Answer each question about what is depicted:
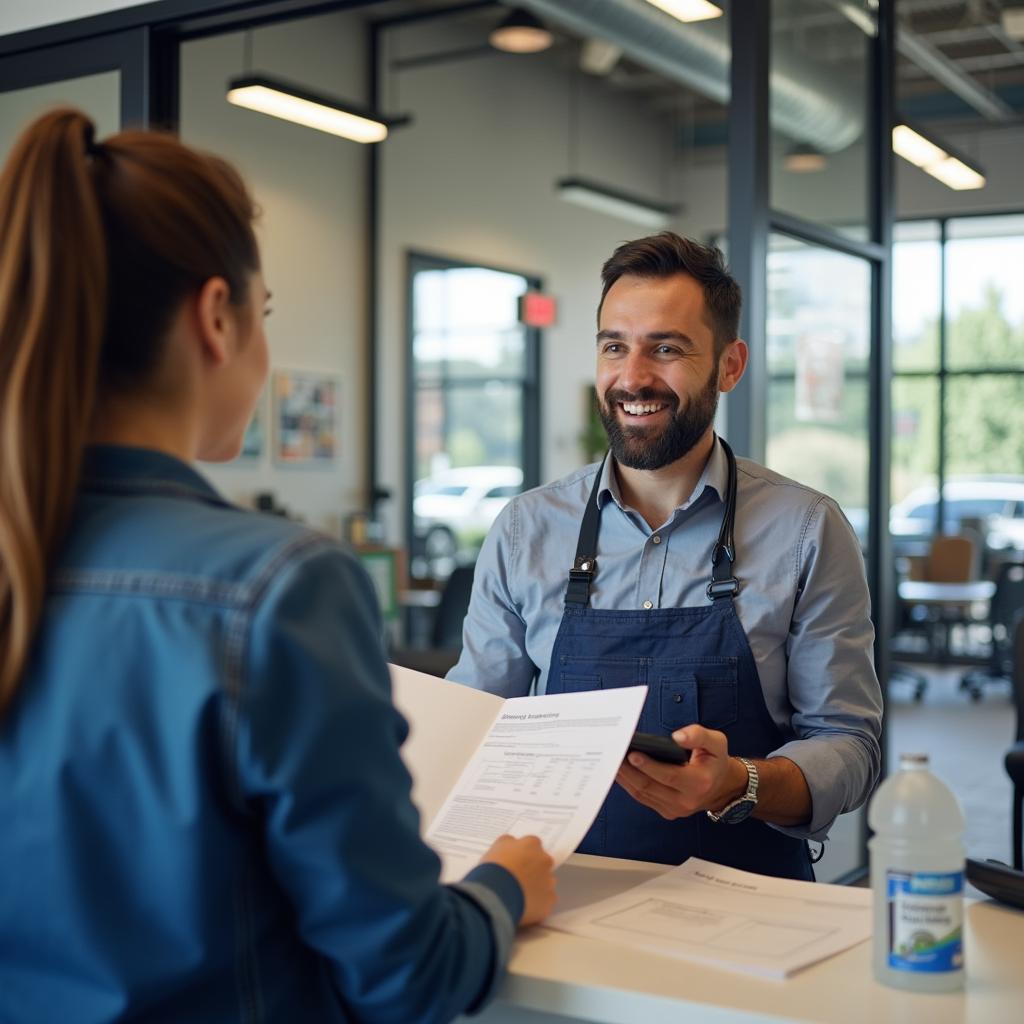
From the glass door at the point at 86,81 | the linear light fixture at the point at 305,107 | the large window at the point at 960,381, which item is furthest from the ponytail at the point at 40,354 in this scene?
the large window at the point at 960,381

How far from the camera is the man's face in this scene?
2258 mm

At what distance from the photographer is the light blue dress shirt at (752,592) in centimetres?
209

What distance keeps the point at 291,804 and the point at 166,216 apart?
19.4 inches

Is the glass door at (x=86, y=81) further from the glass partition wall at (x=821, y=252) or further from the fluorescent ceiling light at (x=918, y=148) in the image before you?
the fluorescent ceiling light at (x=918, y=148)

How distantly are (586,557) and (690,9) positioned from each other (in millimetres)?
3328

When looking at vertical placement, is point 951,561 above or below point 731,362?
below

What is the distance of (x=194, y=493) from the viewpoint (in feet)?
3.86

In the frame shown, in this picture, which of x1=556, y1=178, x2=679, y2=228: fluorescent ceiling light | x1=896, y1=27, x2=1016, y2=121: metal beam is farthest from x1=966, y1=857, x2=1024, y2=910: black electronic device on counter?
x1=556, y1=178, x2=679, y2=228: fluorescent ceiling light

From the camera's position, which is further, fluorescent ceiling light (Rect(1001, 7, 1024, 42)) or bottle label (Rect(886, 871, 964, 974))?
fluorescent ceiling light (Rect(1001, 7, 1024, 42))

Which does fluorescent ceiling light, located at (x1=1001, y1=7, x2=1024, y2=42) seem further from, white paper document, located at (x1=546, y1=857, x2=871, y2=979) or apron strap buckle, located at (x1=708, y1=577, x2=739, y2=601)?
white paper document, located at (x1=546, y1=857, x2=871, y2=979)

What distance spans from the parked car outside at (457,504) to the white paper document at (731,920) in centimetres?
788

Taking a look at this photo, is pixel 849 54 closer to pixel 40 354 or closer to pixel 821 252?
pixel 821 252

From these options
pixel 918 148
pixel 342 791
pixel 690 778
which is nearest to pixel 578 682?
pixel 690 778

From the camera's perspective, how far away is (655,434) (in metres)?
2.26
